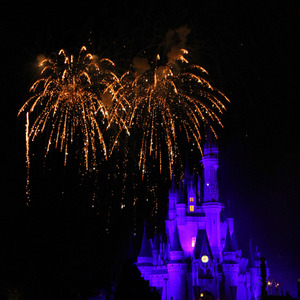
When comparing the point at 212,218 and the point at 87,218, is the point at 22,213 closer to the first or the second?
the point at 87,218

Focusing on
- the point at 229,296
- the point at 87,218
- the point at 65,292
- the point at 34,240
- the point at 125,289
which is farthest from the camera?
the point at 229,296

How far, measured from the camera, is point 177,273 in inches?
2808

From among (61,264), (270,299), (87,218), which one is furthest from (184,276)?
(270,299)

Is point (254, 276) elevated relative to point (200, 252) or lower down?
lower down

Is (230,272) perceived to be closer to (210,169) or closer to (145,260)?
(145,260)

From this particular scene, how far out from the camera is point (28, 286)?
48344 millimetres

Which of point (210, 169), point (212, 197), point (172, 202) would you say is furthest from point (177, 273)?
point (210, 169)

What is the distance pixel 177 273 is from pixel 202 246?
5.46 m

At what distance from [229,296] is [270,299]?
1608 inches

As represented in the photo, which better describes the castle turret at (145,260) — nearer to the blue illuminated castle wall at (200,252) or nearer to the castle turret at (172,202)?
the blue illuminated castle wall at (200,252)

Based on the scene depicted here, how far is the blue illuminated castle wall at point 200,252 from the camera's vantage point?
70125 millimetres

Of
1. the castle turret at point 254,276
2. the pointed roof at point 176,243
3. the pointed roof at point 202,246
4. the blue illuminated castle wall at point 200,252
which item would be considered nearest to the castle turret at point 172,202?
the blue illuminated castle wall at point 200,252

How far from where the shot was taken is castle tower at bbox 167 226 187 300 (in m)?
70.5

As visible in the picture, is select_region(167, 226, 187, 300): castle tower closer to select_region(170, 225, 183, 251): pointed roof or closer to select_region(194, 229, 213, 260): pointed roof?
select_region(170, 225, 183, 251): pointed roof
